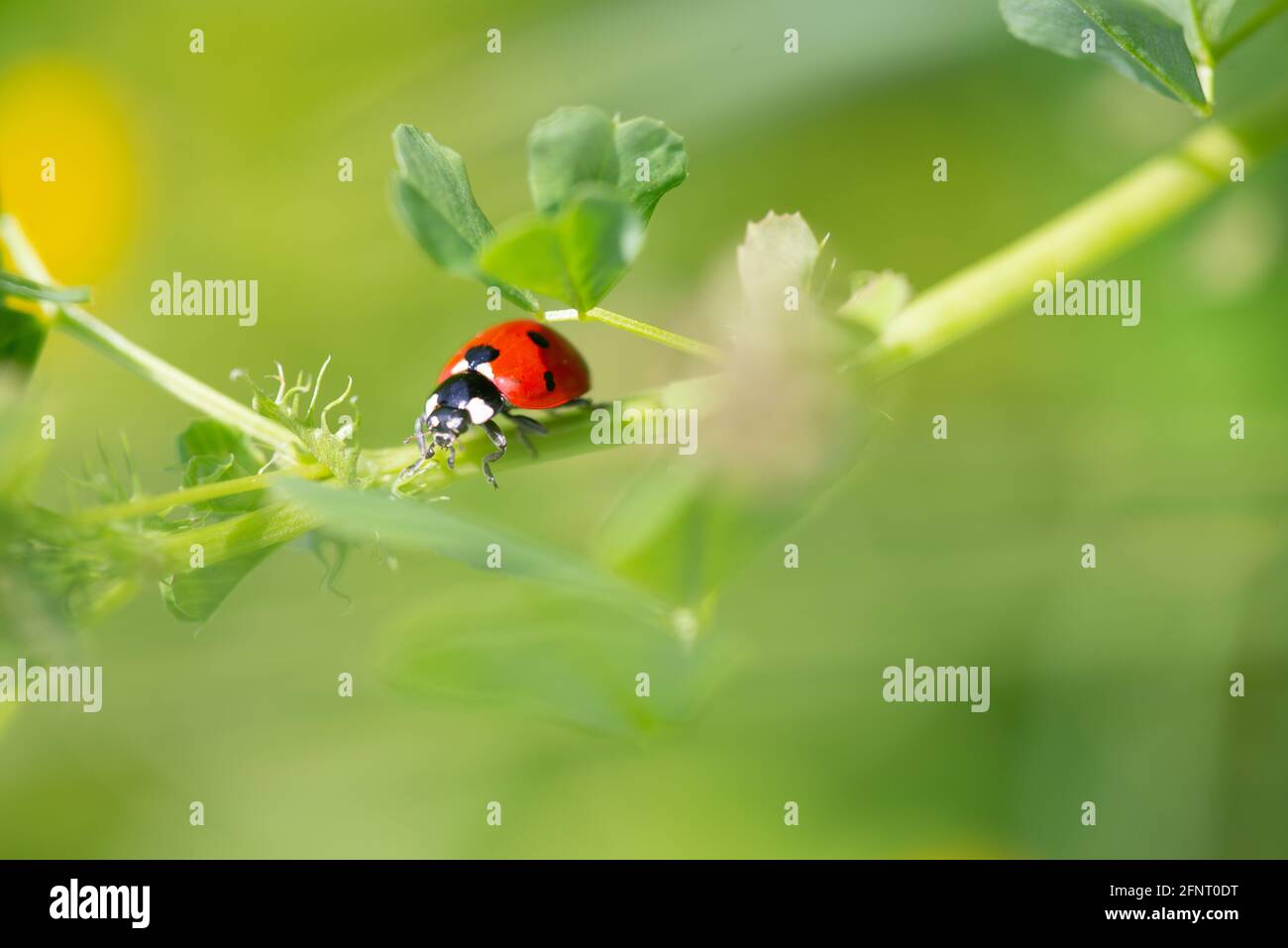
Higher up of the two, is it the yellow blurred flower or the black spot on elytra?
the yellow blurred flower

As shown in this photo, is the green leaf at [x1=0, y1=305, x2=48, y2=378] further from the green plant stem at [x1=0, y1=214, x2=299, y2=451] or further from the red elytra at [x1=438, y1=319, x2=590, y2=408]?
the red elytra at [x1=438, y1=319, x2=590, y2=408]

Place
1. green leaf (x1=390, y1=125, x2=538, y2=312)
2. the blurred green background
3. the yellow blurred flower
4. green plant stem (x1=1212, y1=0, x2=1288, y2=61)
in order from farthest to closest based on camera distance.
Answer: the yellow blurred flower, the blurred green background, green plant stem (x1=1212, y1=0, x2=1288, y2=61), green leaf (x1=390, y1=125, x2=538, y2=312)

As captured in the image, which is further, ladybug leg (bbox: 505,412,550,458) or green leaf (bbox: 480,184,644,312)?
ladybug leg (bbox: 505,412,550,458)

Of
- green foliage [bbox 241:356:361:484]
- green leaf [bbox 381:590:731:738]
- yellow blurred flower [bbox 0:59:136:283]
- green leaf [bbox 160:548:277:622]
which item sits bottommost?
→ green leaf [bbox 381:590:731:738]

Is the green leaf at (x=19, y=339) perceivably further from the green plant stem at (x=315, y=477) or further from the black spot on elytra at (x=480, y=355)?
the black spot on elytra at (x=480, y=355)

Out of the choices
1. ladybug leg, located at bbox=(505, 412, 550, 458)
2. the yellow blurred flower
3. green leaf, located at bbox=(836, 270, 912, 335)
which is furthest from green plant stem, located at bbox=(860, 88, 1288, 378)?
the yellow blurred flower
